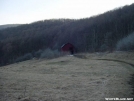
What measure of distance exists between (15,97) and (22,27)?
17264 centimetres

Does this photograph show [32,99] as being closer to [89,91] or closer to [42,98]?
[42,98]

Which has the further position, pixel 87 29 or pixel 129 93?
pixel 87 29

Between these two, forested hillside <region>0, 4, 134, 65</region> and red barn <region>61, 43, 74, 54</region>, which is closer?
red barn <region>61, 43, 74, 54</region>

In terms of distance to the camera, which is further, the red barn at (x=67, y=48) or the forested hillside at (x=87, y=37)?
the forested hillside at (x=87, y=37)

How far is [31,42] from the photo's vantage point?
121188 mm

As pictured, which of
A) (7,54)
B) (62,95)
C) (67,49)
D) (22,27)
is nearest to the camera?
(62,95)

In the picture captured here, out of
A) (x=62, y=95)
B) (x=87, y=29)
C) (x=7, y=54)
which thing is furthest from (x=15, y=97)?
(x=7, y=54)

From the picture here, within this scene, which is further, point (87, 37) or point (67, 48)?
point (87, 37)

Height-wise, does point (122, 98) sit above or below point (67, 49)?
above

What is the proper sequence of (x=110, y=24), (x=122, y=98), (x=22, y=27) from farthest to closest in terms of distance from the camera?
(x=22, y=27) < (x=110, y=24) < (x=122, y=98)

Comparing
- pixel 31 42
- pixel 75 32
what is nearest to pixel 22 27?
pixel 31 42

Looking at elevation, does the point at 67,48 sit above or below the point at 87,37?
below

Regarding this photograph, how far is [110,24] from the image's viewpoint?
87.4 metres

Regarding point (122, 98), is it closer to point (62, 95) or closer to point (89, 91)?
point (89, 91)
